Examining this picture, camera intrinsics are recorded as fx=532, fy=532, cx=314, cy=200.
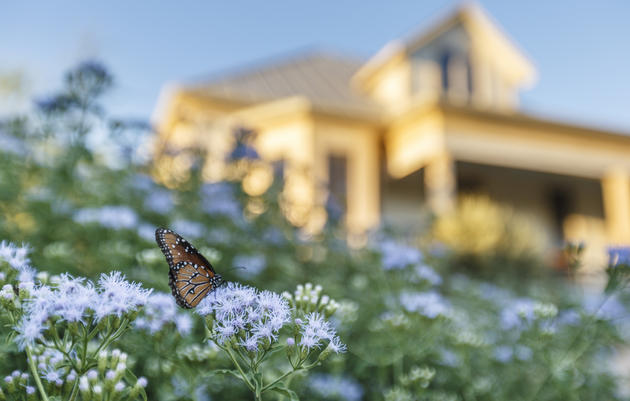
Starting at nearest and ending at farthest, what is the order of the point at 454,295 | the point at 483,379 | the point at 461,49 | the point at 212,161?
the point at 483,379 → the point at 212,161 → the point at 454,295 → the point at 461,49

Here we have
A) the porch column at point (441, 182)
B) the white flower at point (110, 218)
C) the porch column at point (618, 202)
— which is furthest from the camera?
the porch column at point (618, 202)

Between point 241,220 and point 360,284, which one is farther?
point 241,220

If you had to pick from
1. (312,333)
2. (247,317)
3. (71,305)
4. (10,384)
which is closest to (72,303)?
(71,305)

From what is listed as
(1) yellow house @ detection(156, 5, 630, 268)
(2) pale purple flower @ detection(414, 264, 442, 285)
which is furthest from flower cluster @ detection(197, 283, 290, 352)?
(1) yellow house @ detection(156, 5, 630, 268)

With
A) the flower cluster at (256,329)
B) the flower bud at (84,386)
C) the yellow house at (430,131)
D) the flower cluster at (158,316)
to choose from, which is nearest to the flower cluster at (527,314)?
the flower cluster at (256,329)

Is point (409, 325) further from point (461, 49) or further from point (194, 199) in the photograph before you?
point (461, 49)

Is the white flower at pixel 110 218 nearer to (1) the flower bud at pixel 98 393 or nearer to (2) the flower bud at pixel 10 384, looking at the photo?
(2) the flower bud at pixel 10 384

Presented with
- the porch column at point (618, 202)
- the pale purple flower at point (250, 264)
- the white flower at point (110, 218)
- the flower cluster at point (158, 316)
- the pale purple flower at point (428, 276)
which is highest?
the porch column at point (618, 202)

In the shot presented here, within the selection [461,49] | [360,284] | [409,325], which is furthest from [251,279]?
[461,49]
